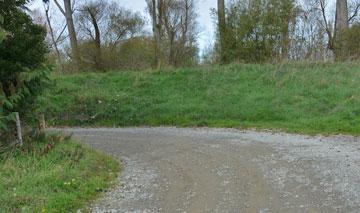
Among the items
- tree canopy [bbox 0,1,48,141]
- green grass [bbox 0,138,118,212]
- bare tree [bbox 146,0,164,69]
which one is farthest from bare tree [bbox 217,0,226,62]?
green grass [bbox 0,138,118,212]

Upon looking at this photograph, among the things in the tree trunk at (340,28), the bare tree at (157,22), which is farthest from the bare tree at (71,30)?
the tree trunk at (340,28)

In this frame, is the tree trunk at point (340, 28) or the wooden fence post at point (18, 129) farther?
the tree trunk at point (340, 28)

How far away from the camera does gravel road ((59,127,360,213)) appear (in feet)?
23.1

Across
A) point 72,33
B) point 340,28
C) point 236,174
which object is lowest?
point 236,174

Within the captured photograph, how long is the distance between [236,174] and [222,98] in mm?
10293

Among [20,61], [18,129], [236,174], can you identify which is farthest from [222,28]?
[236,174]

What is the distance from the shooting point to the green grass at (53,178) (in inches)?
281

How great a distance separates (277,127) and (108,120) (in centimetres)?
682

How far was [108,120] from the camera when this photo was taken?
18.4m

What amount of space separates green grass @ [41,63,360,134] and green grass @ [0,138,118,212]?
588 cm

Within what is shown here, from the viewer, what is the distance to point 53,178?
321 inches

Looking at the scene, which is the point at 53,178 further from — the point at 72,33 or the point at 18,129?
the point at 72,33

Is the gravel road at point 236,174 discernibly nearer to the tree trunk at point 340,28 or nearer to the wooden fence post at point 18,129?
the wooden fence post at point 18,129

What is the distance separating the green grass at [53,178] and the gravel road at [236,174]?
15.0 inches
